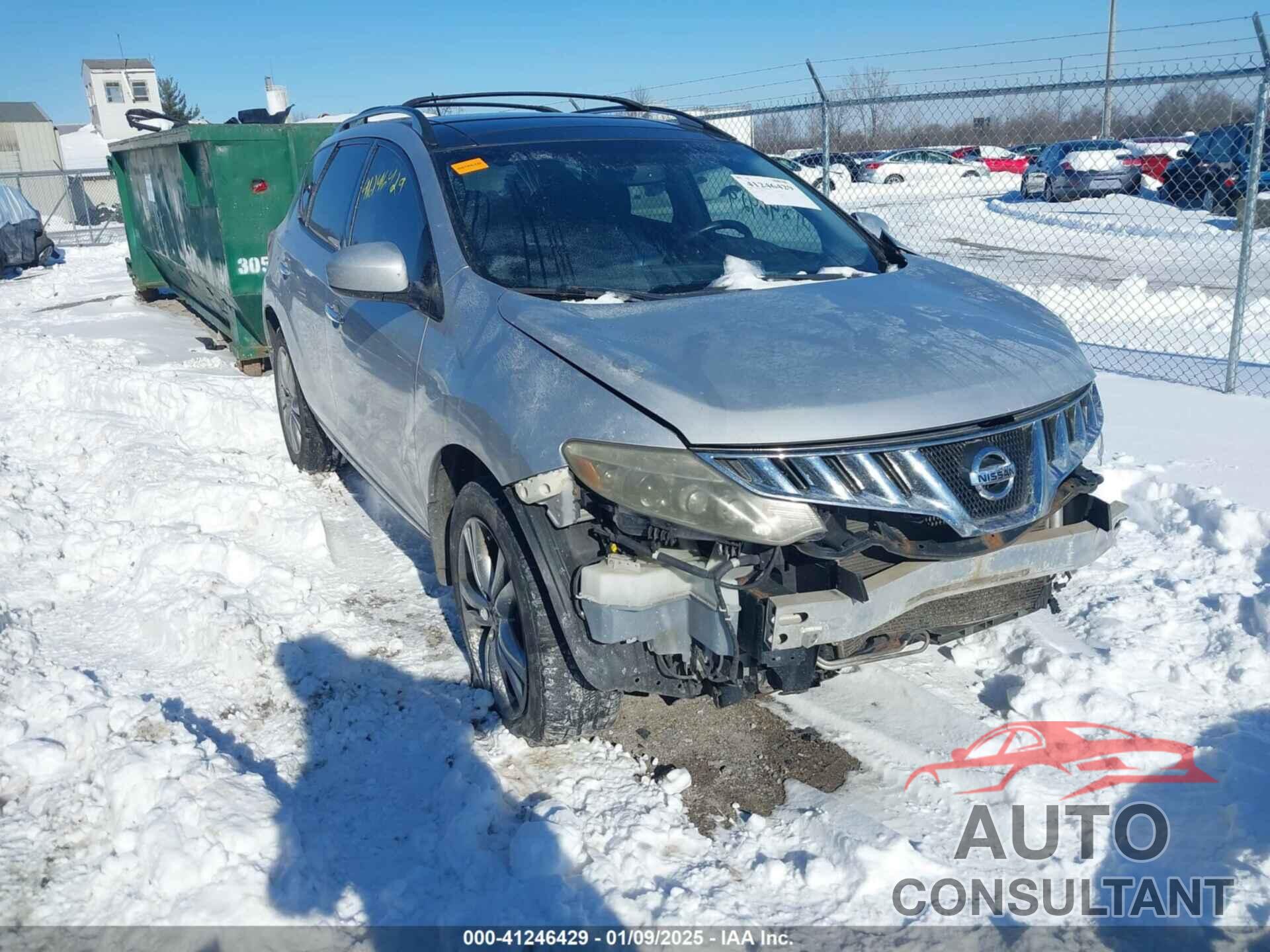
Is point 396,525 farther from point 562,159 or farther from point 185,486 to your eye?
point 562,159

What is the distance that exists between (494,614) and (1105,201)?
2022cm

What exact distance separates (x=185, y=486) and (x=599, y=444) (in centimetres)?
352

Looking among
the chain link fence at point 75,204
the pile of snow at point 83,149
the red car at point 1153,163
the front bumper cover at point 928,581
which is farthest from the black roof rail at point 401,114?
the pile of snow at point 83,149

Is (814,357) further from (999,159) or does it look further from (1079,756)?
(999,159)

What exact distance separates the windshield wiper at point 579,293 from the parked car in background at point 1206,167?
14637mm

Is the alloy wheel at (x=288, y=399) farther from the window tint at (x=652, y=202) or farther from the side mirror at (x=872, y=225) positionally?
the side mirror at (x=872, y=225)

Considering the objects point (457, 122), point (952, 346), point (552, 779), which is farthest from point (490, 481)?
point (457, 122)

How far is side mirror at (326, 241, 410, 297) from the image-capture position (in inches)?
134

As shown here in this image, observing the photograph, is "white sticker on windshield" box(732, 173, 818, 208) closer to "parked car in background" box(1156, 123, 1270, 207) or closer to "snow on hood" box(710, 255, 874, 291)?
"snow on hood" box(710, 255, 874, 291)

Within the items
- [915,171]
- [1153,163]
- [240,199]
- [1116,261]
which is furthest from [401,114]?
[915,171]

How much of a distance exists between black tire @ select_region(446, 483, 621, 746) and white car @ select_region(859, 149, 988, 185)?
24.1 m

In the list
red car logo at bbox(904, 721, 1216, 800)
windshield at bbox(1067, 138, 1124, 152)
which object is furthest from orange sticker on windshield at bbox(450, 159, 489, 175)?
windshield at bbox(1067, 138, 1124, 152)

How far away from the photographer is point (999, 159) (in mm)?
28391

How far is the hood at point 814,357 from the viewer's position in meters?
2.56
